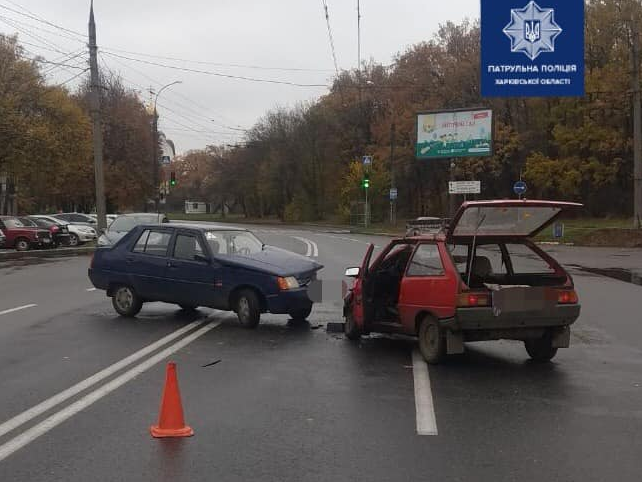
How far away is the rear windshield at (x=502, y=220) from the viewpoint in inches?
292

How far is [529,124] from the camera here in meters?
55.0

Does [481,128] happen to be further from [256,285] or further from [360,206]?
[256,285]

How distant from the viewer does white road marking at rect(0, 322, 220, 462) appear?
16.8 feet

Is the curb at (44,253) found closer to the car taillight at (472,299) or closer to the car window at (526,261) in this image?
the car window at (526,261)

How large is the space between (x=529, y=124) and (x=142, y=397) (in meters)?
52.6

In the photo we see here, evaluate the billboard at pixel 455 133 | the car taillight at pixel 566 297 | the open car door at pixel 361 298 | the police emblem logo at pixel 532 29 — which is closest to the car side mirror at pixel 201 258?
the open car door at pixel 361 298

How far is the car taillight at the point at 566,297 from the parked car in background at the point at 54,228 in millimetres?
27195

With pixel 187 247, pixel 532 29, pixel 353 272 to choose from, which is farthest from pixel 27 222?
pixel 353 272

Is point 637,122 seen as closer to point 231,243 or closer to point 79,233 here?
point 231,243

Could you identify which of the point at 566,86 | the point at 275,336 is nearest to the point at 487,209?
Result: the point at 275,336

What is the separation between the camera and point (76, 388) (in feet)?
22.3

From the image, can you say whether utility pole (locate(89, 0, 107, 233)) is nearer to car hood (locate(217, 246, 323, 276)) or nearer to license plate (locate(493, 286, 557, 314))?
car hood (locate(217, 246, 323, 276))

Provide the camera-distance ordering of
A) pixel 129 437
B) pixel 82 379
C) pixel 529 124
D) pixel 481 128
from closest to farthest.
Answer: pixel 129 437 → pixel 82 379 → pixel 481 128 → pixel 529 124

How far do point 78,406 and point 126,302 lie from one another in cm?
539
